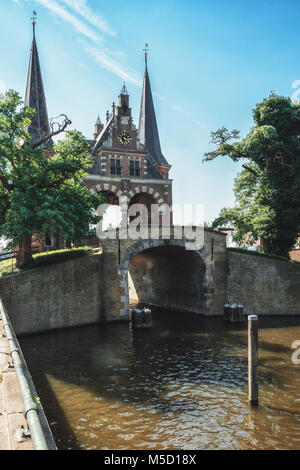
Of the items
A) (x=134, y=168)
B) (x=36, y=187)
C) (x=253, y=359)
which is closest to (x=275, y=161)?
(x=134, y=168)

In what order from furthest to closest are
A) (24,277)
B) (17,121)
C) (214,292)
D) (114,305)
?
(214,292) < (114,305) < (17,121) < (24,277)

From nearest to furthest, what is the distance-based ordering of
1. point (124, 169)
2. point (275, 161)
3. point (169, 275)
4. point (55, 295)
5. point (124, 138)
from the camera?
1. point (55, 295)
2. point (275, 161)
3. point (169, 275)
4. point (124, 169)
5. point (124, 138)

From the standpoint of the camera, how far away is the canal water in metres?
8.05

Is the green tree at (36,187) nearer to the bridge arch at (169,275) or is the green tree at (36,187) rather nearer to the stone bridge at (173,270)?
the stone bridge at (173,270)

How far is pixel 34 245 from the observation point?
27828 millimetres

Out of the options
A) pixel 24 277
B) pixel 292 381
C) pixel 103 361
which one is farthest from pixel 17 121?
pixel 292 381

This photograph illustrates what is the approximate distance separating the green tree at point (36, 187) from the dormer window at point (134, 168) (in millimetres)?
10938

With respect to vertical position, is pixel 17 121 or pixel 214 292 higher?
pixel 17 121

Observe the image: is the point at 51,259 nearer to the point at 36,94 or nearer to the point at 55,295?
the point at 55,295

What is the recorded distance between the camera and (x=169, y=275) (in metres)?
26.8

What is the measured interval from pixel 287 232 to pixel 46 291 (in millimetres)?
16312

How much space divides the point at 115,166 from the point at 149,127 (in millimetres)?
10591

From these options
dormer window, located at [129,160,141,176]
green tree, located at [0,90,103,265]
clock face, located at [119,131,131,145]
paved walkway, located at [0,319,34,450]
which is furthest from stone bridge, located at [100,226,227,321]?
paved walkway, located at [0,319,34,450]

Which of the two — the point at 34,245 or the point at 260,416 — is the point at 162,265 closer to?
the point at 34,245
